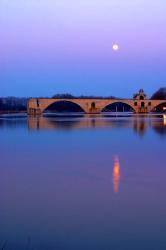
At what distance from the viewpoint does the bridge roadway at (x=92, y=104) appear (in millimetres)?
72375

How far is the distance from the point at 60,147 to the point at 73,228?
10.1 metres

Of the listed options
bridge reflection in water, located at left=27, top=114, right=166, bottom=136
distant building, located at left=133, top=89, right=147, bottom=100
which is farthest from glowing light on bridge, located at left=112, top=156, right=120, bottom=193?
distant building, located at left=133, top=89, right=147, bottom=100

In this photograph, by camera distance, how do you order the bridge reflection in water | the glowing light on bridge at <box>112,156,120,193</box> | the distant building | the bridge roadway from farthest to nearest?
1. the distant building
2. the bridge roadway
3. the bridge reflection in water
4. the glowing light on bridge at <box>112,156,120,193</box>

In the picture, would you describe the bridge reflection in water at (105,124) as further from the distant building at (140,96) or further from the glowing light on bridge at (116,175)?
the distant building at (140,96)

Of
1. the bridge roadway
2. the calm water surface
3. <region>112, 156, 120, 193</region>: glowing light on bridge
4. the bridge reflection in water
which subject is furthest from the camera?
the bridge roadway

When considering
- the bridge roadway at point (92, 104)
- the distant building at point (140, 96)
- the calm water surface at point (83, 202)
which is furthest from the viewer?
the distant building at point (140, 96)

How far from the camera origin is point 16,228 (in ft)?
19.3

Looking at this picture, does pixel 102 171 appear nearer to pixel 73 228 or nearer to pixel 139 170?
pixel 139 170

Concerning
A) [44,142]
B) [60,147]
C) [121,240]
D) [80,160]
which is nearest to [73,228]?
[121,240]

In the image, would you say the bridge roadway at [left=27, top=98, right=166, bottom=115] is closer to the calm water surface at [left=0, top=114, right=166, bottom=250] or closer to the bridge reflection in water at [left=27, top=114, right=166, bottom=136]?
the bridge reflection in water at [left=27, top=114, right=166, bottom=136]

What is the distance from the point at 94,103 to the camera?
78.2m

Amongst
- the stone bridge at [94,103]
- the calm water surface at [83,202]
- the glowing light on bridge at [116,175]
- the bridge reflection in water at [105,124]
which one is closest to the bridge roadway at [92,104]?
the stone bridge at [94,103]

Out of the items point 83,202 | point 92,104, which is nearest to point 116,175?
point 83,202

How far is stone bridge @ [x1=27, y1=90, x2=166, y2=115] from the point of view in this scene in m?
72.4
